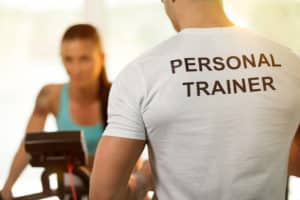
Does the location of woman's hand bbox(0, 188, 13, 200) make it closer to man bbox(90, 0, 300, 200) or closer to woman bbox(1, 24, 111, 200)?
woman bbox(1, 24, 111, 200)

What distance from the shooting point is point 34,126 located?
8.35 ft

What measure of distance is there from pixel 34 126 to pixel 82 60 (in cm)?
44

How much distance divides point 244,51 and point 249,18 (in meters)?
2.15

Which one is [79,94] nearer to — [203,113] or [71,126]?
[71,126]

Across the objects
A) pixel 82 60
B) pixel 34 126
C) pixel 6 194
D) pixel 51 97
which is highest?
pixel 82 60

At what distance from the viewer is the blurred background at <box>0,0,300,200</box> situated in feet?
10.2

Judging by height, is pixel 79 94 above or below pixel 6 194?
above

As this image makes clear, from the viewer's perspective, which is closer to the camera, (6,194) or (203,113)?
(203,113)

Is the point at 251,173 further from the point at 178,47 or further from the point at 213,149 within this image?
the point at 178,47

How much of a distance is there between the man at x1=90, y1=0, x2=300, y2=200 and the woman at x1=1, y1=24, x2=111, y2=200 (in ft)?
4.38

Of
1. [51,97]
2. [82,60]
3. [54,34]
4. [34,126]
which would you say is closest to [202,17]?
[82,60]

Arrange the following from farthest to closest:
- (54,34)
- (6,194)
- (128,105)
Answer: (54,34), (6,194), (128,105)

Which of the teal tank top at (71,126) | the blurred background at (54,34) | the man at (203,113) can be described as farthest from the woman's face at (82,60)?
the man at (203,113)

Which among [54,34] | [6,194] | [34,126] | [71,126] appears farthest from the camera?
[54,34]
